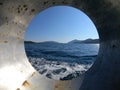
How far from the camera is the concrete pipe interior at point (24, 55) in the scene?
6.89 ft

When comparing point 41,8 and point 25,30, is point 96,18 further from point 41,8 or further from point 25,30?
point 25,30

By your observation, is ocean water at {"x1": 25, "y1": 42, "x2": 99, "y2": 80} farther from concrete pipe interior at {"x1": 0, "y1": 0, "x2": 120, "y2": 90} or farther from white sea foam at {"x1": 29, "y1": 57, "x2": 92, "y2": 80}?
concrete pipe interior at {"x1": 0, "y1": 0, "x2": 120, "y2": 90}

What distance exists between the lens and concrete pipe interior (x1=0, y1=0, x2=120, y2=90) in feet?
6.89

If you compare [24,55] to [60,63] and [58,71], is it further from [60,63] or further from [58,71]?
[60,63]

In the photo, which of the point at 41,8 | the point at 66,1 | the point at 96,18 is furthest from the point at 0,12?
the point at 96,18

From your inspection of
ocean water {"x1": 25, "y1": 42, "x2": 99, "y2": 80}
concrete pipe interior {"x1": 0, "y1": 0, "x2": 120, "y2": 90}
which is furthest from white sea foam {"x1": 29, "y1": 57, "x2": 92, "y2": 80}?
concrete pipe interior {"x1": 0, "y1": 0, "x2": 120, "y2": 90}

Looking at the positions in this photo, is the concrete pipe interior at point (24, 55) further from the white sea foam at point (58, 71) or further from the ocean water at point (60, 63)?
the white sea foam at point (58, 71)

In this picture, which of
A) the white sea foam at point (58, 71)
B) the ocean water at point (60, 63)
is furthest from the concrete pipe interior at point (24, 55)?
the white sea foam at point (58, 71)

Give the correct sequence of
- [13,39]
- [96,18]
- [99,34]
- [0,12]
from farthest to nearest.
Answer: [99,34] < [96,18] < [13,39] < [0,12]

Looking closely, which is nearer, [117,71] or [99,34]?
[117,71]

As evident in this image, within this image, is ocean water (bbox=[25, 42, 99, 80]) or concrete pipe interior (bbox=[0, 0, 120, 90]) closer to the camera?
concrete pipe interior (bbox=[0, 0, 120, 90])

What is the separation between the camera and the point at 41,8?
7.82ft

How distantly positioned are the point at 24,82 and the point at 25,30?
23.8 inches

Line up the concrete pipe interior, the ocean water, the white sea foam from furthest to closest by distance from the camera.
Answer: the ocean water
the white sea foam
the concrete pipe interior
